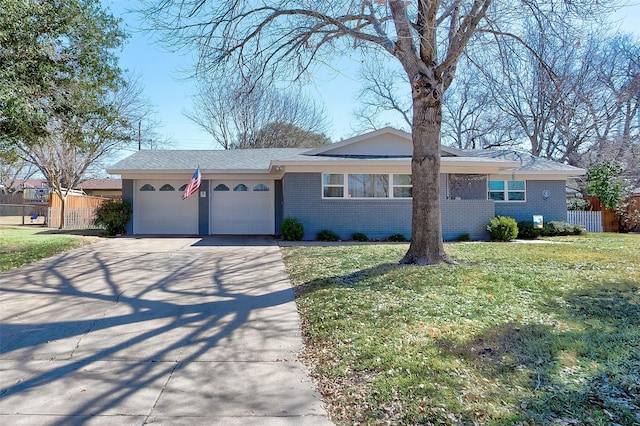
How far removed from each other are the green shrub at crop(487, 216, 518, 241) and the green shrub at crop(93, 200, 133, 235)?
1397cm

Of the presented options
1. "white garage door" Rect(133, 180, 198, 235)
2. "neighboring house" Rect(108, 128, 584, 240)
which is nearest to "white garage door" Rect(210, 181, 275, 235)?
"neighboring house" Rect(108, 128, 584, 240)

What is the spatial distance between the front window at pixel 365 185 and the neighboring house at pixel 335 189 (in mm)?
36

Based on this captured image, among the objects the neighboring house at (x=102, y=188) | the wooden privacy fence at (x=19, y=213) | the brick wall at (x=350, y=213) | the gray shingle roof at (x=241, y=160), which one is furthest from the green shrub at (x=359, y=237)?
the neighboring house at (x=102, y=188)

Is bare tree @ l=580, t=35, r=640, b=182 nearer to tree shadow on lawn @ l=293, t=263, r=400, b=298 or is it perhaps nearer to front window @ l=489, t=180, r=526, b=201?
front window @ l=489, t=180, r=526, b=201

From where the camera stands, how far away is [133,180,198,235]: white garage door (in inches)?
634

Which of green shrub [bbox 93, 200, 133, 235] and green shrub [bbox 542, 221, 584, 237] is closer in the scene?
green shrub [bbox 93, 200, 133, 235]

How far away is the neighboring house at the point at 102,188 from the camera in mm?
37719

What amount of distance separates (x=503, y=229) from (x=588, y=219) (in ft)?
24.4

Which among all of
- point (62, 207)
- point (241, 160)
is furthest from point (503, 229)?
point (62, 207)

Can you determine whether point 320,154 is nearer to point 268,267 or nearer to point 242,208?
point 242,208

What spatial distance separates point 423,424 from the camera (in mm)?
2656

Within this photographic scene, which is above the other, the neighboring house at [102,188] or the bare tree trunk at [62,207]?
the neighboring house at [102,188]

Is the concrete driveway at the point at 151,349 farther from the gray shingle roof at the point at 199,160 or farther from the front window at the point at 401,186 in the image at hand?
the gray shingle roof at the point at 199,160

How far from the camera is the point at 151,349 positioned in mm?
4145
